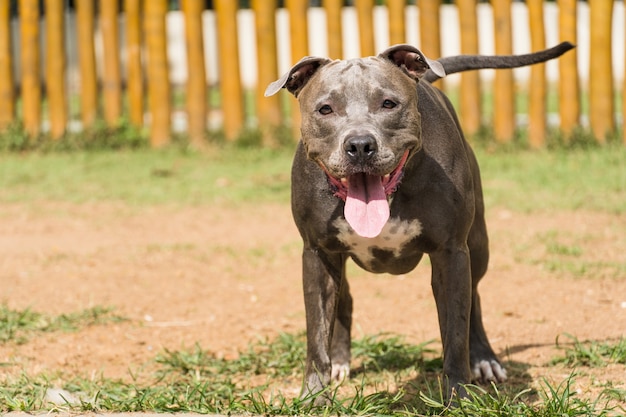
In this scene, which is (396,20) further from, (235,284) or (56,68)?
(235,284)

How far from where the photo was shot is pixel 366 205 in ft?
13.6

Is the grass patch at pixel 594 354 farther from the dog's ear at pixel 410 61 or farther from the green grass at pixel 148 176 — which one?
the green grass at pixel 148 176

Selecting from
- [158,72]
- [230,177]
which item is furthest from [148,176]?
[158,72]

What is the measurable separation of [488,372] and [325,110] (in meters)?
1.62

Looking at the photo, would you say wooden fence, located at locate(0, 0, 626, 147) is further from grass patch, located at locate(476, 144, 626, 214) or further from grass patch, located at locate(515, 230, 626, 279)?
grass patch, located at locate(515, 230, 626, 279)

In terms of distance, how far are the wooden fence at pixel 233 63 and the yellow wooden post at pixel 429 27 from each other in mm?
10

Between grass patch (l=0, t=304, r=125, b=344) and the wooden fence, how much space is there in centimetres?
524

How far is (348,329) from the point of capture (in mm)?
5273

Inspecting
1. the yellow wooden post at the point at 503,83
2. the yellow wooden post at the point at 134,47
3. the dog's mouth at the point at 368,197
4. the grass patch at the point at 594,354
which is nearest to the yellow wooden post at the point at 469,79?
the yellow wooden post at the point at 503,83

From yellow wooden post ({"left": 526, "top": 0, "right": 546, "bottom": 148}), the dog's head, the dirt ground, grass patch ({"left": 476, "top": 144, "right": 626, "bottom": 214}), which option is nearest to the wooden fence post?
the dirt ground

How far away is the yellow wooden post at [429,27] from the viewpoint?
35.2 feet

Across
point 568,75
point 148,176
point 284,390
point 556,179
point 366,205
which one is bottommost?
point 284,390

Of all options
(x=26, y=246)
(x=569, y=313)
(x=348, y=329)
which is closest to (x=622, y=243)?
(x=569, y=313)

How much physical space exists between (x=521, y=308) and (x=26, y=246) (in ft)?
12.4
